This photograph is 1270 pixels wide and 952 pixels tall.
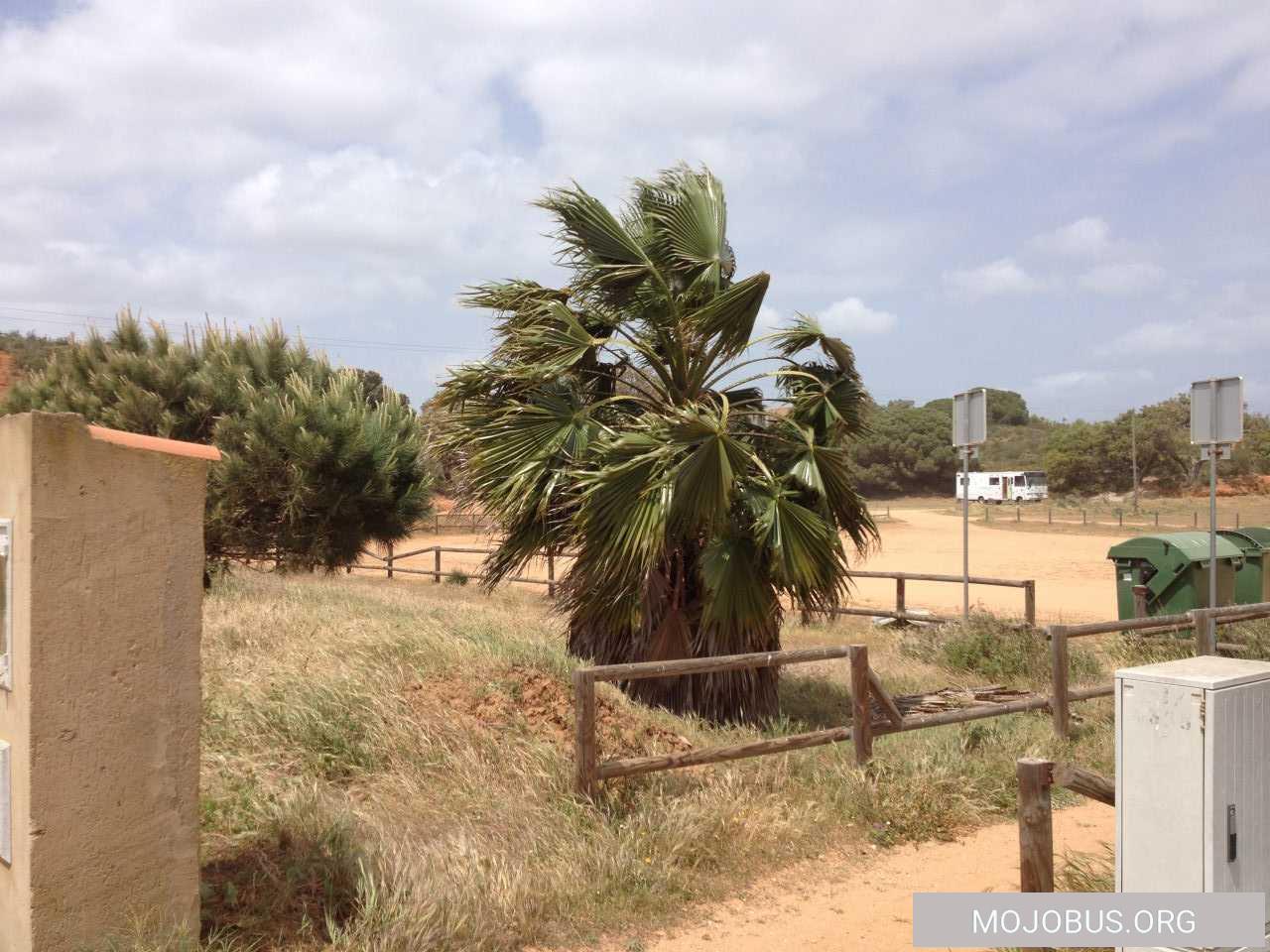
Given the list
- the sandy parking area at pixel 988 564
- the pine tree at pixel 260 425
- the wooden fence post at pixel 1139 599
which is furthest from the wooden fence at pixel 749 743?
the sandy parking area at pixel 988 564

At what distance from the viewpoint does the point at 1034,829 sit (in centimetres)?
428

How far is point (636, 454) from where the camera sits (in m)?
8.15

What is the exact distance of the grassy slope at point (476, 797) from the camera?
4551 millimetres

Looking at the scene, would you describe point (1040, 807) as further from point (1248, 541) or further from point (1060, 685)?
point (1248, 541)

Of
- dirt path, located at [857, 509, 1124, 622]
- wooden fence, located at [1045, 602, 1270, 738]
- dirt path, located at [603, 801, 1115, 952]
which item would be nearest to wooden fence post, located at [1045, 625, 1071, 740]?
wooden fence, located at [1045, 602, 1270, 738]

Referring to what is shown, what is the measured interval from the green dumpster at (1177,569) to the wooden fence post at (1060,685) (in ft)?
19.0

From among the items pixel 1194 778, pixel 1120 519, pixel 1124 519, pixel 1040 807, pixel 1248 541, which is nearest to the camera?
pixel 1194 778

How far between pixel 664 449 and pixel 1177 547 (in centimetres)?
852

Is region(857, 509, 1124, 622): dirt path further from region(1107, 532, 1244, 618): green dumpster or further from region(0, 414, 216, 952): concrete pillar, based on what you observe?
region(0, 414, 216, 952): concrete pillar

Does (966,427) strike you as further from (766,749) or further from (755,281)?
(766,749)

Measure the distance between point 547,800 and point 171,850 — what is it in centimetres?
215

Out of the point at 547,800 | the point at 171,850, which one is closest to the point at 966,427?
the point at 547,800

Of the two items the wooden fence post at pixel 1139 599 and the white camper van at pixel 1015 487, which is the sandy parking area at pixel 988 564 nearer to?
the wooden fence post at pixel 1139 599

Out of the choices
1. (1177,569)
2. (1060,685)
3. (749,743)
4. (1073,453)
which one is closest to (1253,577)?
(1177,569)
